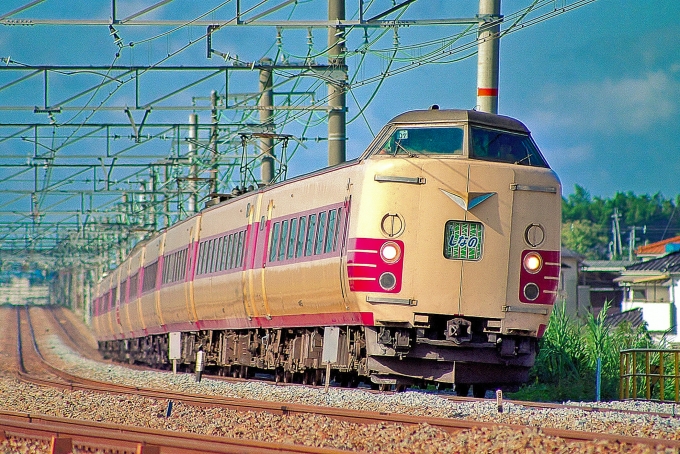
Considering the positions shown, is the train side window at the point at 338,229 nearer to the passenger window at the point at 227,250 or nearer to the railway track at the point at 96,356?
the railway track at the point at 96,356

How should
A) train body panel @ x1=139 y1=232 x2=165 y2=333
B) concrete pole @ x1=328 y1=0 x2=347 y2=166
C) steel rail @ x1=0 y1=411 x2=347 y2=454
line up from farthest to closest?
train body panel @ x1=139 y1=232 x2=165 y2=333, concrete pole @ x1=328 y1=0 x2=347 y2=166, steel rail @ x1=0 y1=411 x2=347 y2=454

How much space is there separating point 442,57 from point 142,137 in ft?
52.5

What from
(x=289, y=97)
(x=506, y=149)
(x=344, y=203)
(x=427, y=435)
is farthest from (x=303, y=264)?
(x=289, y=97)

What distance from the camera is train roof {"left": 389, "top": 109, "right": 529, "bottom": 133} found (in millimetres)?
15320

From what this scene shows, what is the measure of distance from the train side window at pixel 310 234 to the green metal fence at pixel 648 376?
16.6 feet

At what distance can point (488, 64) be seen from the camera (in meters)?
17.4

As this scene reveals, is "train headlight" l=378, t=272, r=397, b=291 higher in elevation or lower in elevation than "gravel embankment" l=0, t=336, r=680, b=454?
higher

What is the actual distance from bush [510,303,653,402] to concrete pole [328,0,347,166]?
211 inches

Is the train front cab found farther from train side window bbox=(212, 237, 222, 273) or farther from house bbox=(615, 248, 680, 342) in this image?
house bbox=(615, 248, 680, 342)

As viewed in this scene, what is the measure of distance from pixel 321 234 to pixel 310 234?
2.13ft

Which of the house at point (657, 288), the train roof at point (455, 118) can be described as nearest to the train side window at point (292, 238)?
the train roof at point (455, 118)

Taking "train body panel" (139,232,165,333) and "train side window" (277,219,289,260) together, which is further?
"train body panel" (139,232,165,333)

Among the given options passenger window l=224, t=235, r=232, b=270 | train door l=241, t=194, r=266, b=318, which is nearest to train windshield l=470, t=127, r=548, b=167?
train door l=241, t=194, r=266, b=318

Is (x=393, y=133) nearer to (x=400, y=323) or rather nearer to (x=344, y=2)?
(x=400, y=323)
